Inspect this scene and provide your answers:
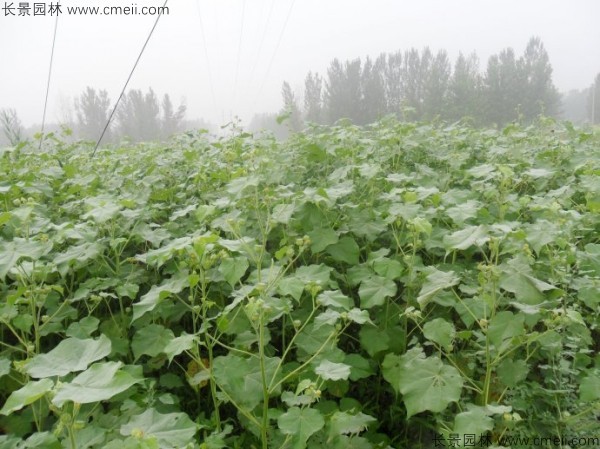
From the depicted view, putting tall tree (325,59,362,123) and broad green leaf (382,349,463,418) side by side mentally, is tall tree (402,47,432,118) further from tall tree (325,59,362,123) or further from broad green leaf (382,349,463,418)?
broad green leaf (382,349,463,418)

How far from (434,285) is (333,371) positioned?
384mm

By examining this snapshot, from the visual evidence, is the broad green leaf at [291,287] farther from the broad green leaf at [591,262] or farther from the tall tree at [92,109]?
the tall tree at [92,109]

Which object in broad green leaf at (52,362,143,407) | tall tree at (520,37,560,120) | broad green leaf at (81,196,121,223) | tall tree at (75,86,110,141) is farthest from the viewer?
tall tree at (520,37,560,120)

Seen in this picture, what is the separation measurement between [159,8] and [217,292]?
237cm

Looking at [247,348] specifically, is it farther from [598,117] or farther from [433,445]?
[598,117]

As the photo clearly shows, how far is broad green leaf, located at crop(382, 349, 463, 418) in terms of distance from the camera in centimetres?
122

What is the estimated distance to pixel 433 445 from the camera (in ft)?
4.78

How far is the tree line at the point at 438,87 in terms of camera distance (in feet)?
71.3

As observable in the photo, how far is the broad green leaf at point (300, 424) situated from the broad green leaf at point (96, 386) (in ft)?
1.53

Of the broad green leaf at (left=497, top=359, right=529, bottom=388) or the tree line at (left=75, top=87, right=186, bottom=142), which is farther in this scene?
the tree line at (left=75, top=87, right=186, bottom=142)

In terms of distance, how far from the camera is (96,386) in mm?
871

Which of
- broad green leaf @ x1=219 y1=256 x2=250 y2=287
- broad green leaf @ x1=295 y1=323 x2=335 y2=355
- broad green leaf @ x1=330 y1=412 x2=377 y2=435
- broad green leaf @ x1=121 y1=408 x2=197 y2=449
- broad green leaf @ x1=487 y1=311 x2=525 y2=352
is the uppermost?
broad green leaf @ x1=219 y1=256 x2=250 y2=287

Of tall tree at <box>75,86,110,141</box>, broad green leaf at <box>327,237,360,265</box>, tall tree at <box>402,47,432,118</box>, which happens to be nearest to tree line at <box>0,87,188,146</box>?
tall tree at <box>75,86,110,141</box>

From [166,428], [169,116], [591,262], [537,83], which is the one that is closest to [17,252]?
[166,428]
